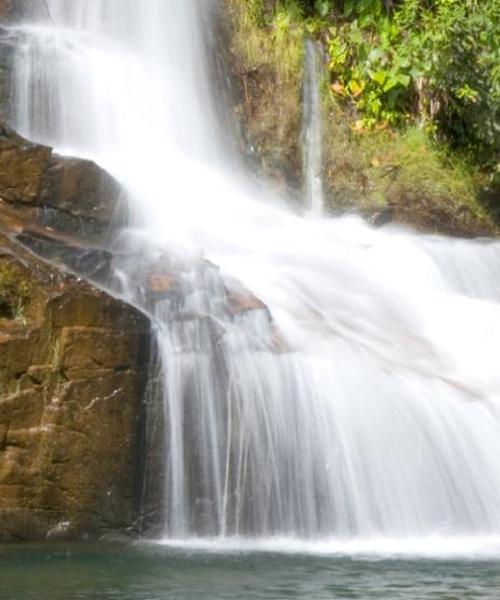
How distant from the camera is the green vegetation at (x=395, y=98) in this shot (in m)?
13.2

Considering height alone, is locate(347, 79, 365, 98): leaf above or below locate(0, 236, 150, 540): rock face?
above

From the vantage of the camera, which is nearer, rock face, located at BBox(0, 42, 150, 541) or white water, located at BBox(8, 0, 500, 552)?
rock face, located at BBox(0, 42, 150, 541)

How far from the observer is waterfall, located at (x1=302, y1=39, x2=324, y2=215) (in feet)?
43.5

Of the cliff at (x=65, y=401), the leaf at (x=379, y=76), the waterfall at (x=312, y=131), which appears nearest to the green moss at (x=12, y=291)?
the cliff at (x=65, y=401)

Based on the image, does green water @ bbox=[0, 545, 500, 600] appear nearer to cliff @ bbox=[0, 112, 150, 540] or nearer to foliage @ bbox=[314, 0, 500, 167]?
cliff @ bbox=[0, 112, 150, 540]

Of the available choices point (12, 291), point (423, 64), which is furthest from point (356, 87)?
point (12, 291)

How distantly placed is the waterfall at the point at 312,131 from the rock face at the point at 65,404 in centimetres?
618

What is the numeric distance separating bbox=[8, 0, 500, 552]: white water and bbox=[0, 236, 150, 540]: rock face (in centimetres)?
30

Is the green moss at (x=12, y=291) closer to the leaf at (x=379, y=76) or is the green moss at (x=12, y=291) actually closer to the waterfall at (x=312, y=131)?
the waterfall at (x=312, y=131)

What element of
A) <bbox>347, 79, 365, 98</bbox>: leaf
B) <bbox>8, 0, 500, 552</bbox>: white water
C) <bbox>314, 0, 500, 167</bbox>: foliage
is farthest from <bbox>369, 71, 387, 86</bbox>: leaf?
<bbox>8, 0, 500, 552</bbox>: white water

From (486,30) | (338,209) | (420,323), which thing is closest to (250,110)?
(338,209)

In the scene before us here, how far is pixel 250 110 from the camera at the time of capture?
1359 centimetres

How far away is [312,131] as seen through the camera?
13750 millimetres

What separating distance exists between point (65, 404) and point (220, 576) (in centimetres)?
165
